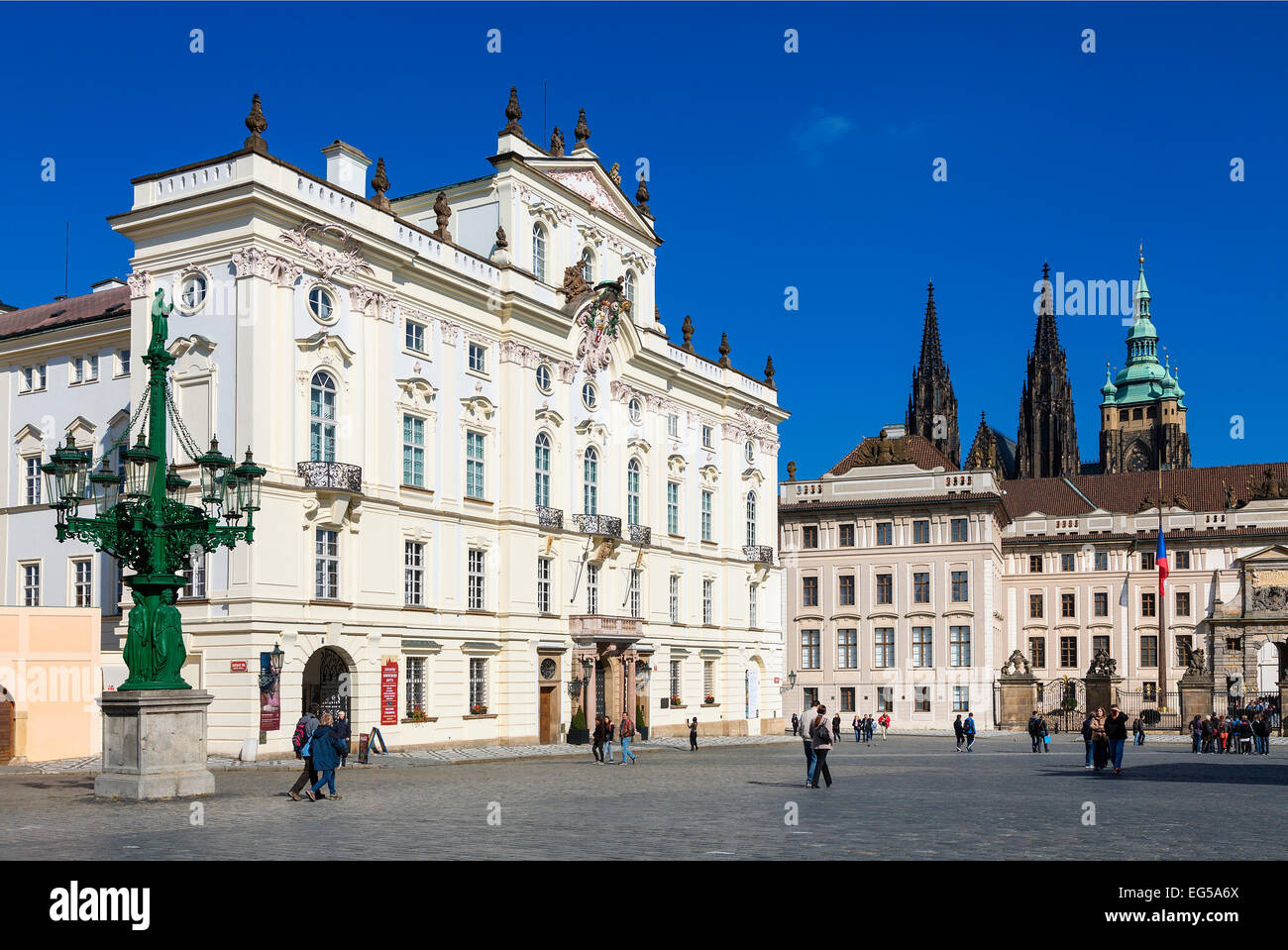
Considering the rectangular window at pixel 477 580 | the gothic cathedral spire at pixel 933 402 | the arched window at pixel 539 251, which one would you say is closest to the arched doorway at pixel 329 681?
the rectangular window at pixel 477 580

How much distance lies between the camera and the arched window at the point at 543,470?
165ft

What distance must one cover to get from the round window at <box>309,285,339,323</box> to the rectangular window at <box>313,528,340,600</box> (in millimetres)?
6040

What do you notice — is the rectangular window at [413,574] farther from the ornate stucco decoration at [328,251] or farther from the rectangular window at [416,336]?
the ornate stucco decoration at [328,251]

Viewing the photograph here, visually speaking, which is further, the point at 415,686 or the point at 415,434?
the point at 415,434

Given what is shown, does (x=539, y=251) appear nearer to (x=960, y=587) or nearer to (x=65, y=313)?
(x=65, y=313)

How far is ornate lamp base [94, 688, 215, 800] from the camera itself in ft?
→ 77.6

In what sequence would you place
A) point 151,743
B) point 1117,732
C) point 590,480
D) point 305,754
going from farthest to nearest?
point 590,480 < point 1117,732 < point 305,754 < point 151,743

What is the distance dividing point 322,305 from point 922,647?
52179mm

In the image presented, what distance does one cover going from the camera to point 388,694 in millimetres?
42125

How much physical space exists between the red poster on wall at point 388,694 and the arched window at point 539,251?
54.4ft

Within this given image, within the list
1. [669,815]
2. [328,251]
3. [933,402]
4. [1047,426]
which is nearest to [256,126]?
[328,251]

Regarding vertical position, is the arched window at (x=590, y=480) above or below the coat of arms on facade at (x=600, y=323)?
below

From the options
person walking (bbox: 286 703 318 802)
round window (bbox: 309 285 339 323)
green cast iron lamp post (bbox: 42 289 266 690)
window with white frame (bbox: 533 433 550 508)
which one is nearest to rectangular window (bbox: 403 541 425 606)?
window with white frame (bbox: 533 433 550 508)

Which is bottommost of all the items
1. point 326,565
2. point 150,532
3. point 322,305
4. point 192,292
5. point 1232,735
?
point 1232,735
